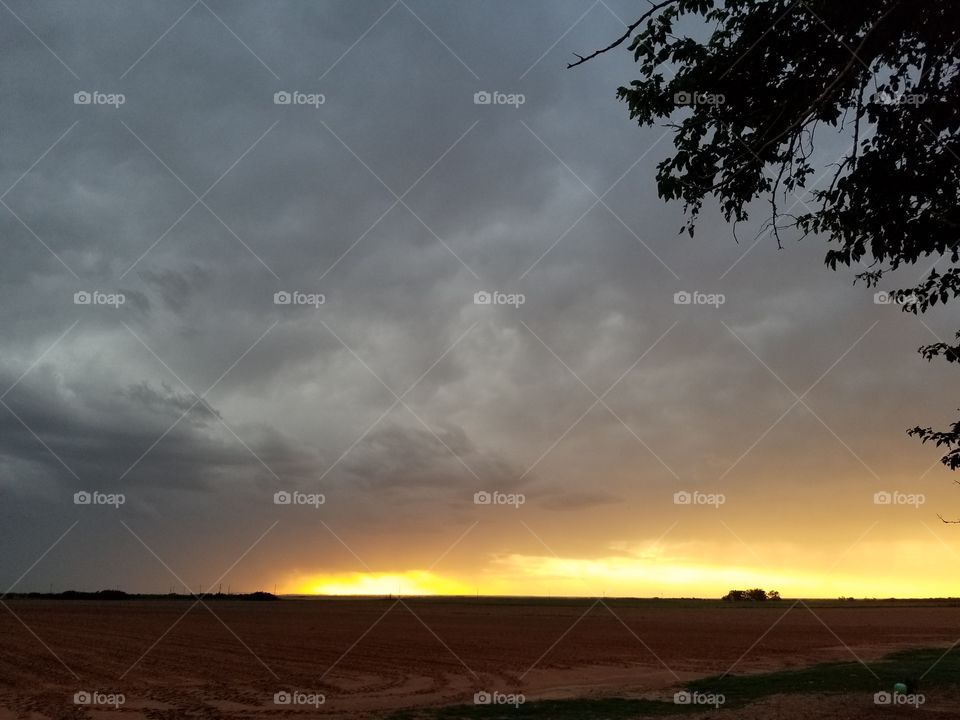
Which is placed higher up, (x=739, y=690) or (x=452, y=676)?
(x=452, y=676)

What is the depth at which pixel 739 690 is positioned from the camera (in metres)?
17.8

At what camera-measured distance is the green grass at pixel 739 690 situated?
49.4ft

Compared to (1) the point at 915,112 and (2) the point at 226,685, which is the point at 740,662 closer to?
A: (2) the point at 226,685

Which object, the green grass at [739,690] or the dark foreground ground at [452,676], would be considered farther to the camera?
the dark foreground ground at [452,676]

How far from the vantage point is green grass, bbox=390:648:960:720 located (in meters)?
15.1

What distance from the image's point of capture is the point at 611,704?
54.3 feet

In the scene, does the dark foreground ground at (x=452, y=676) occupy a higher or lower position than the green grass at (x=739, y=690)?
higher

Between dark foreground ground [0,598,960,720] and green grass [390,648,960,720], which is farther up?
dark foreground ground [0,598,960,720]

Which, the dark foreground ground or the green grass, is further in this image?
the dark foreground ground

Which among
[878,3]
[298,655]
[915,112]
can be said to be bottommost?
[298,655]

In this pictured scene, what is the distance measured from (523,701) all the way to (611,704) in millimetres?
2157

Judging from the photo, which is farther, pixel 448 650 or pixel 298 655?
pixel 448 650

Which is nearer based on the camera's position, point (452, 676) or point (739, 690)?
point (739, 690)

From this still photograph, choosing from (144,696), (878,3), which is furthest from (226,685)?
(878,3)
